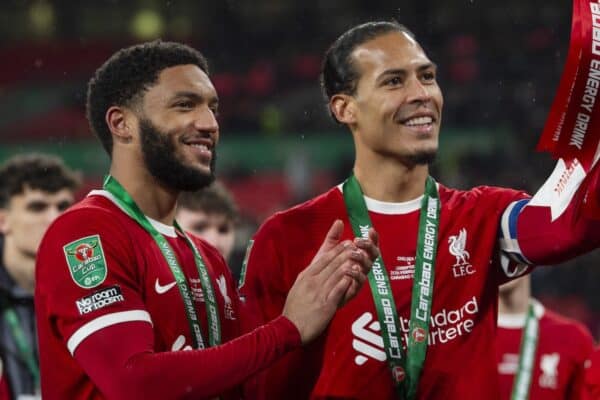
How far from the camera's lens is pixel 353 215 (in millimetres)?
3439

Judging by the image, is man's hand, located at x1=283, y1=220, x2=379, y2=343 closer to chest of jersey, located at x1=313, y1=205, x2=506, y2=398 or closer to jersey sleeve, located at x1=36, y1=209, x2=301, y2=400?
jersey sleeve, located at x1=36, y1=209, x2=301, y2=400

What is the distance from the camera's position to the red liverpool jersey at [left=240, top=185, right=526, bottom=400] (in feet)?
10.7

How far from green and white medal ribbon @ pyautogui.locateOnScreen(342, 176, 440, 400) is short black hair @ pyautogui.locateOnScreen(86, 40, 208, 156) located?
0.72 m

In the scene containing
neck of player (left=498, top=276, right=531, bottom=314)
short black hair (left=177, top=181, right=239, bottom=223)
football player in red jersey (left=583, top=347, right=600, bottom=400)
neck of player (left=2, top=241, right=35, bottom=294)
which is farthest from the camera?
short black hair (left=177, top=181, right=239, bottom=223)

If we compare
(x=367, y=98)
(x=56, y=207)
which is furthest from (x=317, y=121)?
(x=367, y=98)

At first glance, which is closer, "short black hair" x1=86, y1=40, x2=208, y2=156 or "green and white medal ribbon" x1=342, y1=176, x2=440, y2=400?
"green and white medal ribbon" x1=342, y1=176, x2=440, y2=400

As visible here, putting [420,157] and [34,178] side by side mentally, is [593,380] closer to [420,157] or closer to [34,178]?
[420,157]

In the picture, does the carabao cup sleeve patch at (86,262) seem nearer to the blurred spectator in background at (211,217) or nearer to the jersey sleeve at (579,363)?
the blurred spectator in background at (211,217)

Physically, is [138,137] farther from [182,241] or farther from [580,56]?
[580,56]

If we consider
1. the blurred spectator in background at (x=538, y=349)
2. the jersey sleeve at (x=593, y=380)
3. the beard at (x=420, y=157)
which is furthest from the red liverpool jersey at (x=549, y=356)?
the beard at (x=420, y=157)

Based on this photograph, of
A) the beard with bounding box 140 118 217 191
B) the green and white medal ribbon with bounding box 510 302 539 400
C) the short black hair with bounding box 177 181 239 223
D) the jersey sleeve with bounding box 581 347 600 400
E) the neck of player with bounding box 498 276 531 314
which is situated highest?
the beard with bounding box 140 118 217 191

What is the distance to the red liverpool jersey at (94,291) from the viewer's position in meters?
2.94

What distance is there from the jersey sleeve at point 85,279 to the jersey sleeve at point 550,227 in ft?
3.64

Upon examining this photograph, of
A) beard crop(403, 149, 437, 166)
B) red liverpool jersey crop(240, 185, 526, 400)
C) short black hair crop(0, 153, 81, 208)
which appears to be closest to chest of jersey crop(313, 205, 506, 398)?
red liverpool jersey crop(240, 185, 526, 400)
